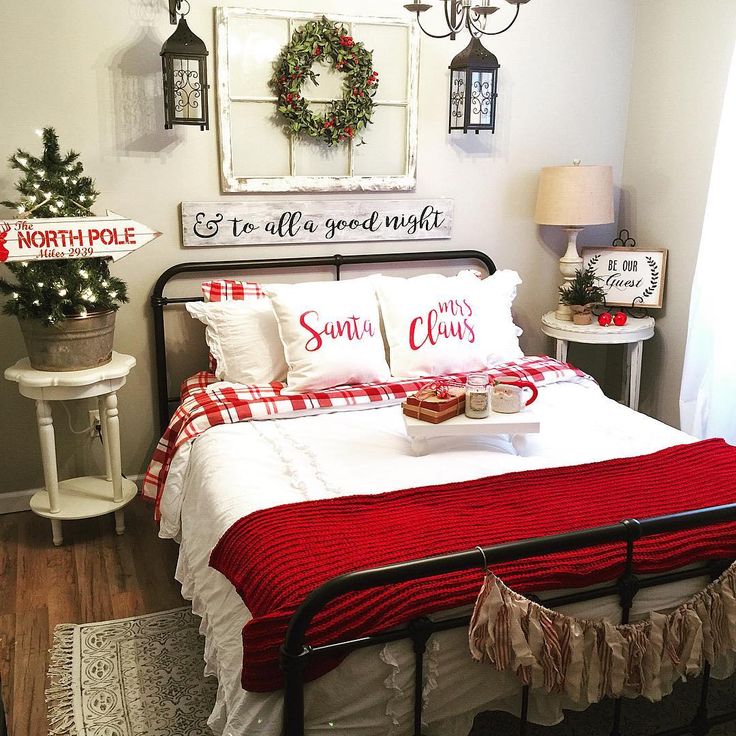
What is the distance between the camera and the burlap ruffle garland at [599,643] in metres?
1.68

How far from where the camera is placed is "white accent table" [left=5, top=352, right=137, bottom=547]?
2.93m

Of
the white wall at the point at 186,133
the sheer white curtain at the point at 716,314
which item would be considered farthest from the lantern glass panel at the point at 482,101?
the sheer white curtain at the point at 716,314

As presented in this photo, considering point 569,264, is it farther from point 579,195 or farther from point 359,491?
point 359,491

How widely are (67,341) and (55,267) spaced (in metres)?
0.26

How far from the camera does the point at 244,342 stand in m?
3.12

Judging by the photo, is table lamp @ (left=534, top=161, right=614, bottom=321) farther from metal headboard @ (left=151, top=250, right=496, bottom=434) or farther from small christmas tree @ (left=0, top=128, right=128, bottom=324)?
small christmas tree @ (left=0, top=128, right=128, bottom=324)

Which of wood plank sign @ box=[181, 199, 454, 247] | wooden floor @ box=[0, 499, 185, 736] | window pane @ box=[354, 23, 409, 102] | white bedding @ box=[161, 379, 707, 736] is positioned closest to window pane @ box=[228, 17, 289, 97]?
window pane @ box=[354, 23, 409, 102]

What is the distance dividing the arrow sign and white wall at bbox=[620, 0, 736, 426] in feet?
7.39

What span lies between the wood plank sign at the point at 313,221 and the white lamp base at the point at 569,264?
548 mm

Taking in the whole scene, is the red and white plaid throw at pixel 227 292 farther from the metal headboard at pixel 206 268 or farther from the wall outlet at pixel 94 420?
the wall outlet at pixel 94 420

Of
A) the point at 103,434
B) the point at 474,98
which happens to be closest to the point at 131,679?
the point at 103,434

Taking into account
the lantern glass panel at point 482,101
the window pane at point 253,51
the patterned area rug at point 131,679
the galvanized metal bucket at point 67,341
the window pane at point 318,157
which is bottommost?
the patterned area rug at point 131,679

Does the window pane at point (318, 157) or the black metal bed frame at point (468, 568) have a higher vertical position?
the window pane at point (318, 157)

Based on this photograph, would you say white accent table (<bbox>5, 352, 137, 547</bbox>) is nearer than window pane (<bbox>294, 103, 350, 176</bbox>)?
Yes
